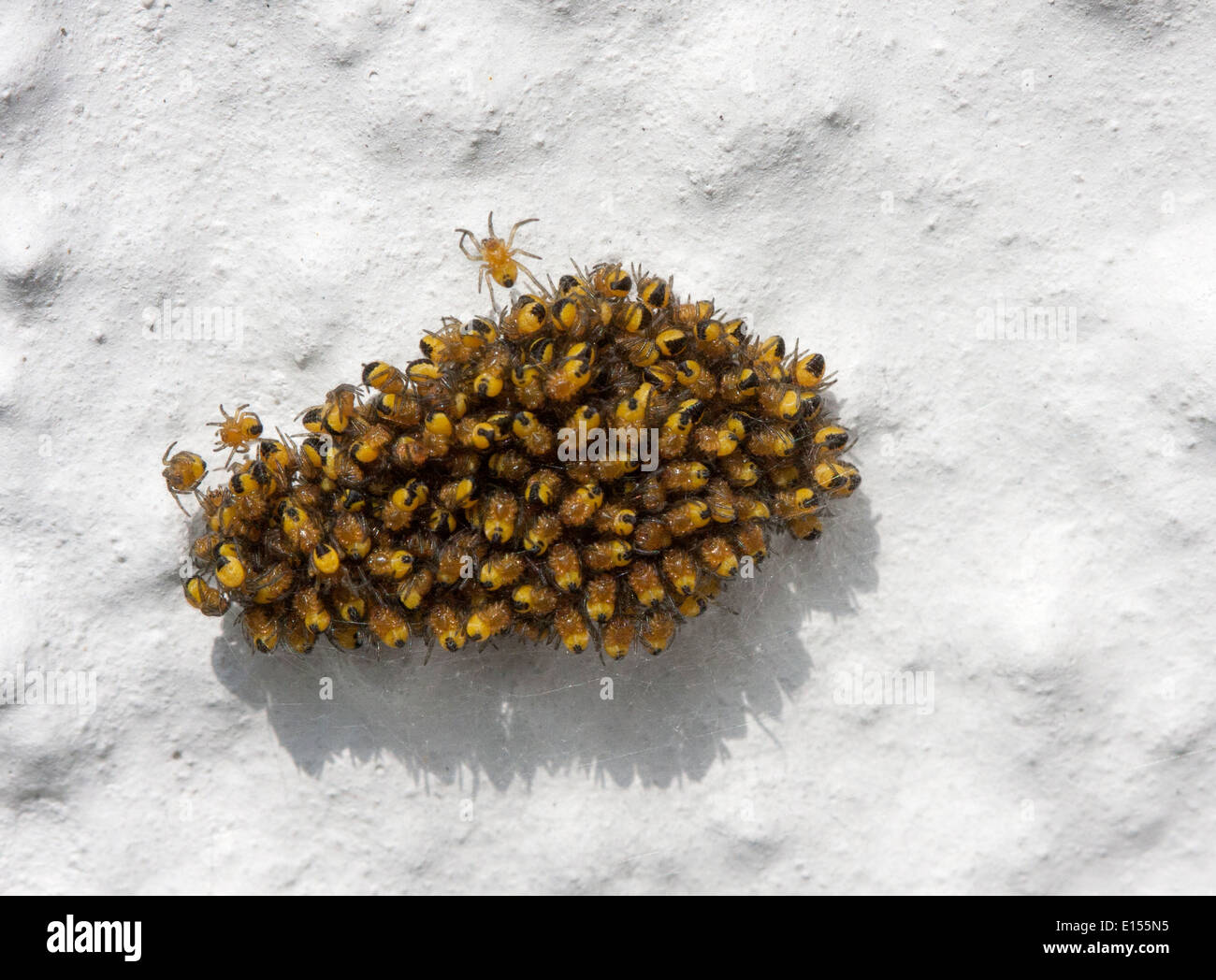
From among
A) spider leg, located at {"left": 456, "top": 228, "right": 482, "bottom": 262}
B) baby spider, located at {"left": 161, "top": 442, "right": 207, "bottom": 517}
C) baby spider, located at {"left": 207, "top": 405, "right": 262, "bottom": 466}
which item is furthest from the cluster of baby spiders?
spider leg, located at {"left": 456, "top": 228, "right": 482, "bottom": 262}

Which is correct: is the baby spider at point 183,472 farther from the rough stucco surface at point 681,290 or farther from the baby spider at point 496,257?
the baby spider at point 496,257

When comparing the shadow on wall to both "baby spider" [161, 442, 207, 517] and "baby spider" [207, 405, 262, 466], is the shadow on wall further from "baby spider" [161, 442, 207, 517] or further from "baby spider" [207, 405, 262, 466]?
"baby spider" [207, 405, 262, 466]

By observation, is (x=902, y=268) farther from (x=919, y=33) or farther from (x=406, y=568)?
(x=406, y=568)

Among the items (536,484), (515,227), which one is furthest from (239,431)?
(515,227)

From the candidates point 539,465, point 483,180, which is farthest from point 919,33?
point 539,465

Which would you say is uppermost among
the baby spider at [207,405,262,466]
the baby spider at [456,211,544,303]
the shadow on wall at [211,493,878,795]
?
the baby spider at [456,211,544,303]

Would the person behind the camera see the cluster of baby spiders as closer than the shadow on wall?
Yes

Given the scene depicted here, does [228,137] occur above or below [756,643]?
above

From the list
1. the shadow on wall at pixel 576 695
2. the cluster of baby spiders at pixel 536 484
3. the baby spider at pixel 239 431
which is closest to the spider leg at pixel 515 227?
the cluster of baby spiders at pixel 536 484
